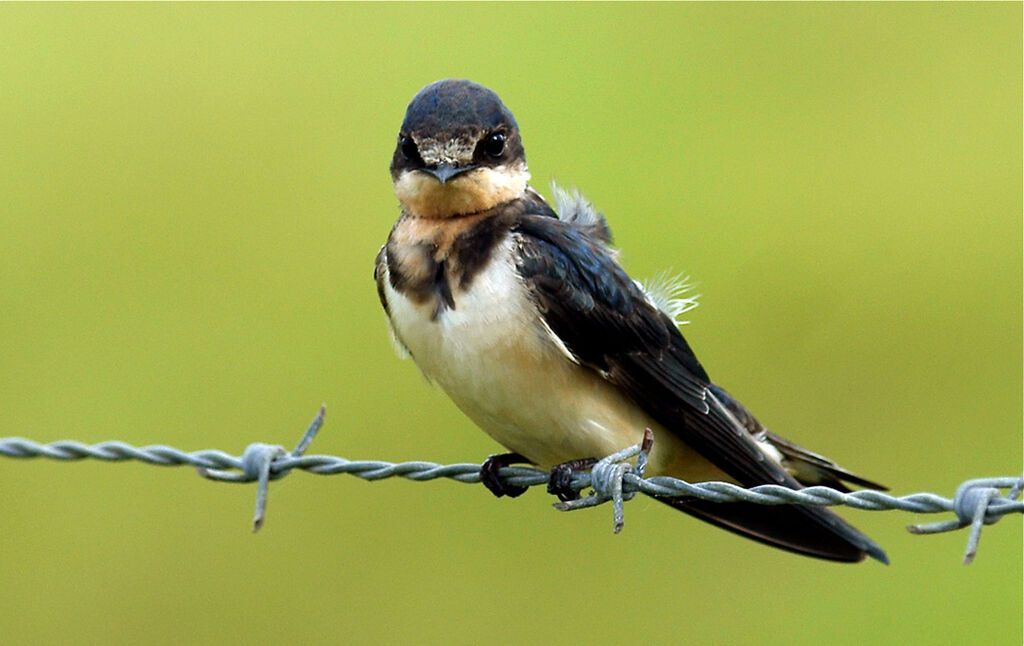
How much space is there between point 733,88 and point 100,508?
431 cm

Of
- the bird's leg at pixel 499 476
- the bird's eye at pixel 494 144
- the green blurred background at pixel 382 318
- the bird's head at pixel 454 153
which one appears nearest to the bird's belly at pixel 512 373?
the bird's leg at pixel 499 476

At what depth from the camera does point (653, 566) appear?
247 inches

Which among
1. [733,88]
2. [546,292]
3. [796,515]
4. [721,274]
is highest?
[733,88]

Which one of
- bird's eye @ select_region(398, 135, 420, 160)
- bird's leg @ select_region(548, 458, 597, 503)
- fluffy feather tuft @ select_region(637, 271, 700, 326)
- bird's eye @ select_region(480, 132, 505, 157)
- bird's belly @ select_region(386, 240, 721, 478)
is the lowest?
bird's leg @ select_region(548, 458, 597, 503)

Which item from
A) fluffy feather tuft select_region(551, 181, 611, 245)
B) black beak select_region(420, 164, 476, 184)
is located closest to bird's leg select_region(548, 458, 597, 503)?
fluffy feather tuft select_region(551, 181, 611, 245)

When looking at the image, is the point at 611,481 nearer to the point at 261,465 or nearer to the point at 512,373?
the point at 512,373

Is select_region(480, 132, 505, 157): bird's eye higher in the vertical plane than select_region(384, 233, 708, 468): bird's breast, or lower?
higher

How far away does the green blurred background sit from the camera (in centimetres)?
627

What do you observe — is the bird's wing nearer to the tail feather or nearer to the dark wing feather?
the dark wing feather

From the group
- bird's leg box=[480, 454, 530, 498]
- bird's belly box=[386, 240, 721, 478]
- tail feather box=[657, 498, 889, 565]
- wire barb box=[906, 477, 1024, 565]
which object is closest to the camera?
wire barb box=[906, 477, 1024, 565]

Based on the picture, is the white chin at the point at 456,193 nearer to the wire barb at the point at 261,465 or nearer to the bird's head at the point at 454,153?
the bird's head at the point at 454,153

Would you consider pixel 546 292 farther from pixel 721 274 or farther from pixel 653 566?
pixel 721 274

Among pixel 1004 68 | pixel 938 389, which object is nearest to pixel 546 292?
pixel 938 389

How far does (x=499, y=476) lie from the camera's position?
3.99 meters
